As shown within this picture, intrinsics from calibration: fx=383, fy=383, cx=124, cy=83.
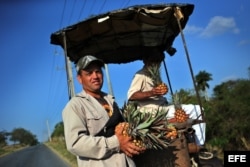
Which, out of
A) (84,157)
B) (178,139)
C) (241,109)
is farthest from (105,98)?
(241,109)

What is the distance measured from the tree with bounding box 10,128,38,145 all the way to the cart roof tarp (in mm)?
151881

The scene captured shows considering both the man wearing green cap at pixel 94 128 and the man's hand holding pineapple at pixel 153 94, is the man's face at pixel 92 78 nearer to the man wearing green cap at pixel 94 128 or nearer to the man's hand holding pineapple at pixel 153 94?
the man wearing green cap at pixel 94 128

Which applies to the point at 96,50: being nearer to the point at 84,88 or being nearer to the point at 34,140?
the point at 84,88

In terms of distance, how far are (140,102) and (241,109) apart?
1061 centimetres

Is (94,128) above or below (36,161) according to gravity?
above

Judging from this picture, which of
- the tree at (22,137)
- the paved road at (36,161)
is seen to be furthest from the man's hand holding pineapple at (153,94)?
the tree at (22,137)

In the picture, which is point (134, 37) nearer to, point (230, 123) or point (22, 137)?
point (230, 123)

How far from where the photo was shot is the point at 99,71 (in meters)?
3.43

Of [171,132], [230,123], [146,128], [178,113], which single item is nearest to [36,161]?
[230,123]

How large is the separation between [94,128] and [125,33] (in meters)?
3.61

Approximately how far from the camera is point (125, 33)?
657 cm

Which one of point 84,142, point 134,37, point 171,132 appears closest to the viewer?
point 84,142

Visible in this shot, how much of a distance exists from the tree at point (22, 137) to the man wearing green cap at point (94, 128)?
155 m

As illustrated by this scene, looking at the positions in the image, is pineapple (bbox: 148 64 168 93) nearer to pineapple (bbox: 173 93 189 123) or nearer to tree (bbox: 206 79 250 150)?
pineapple (bbox: 173 93 189 123)
